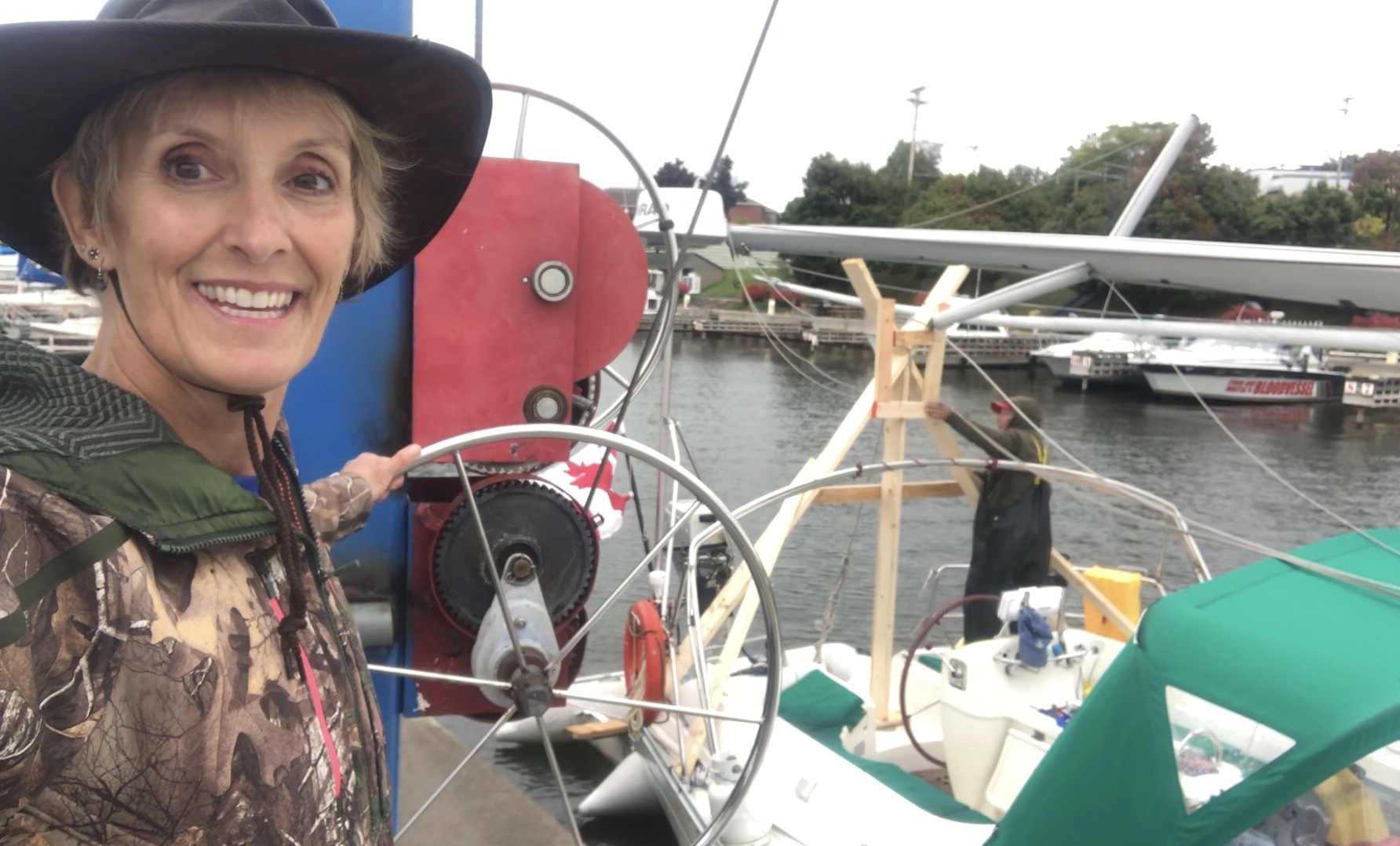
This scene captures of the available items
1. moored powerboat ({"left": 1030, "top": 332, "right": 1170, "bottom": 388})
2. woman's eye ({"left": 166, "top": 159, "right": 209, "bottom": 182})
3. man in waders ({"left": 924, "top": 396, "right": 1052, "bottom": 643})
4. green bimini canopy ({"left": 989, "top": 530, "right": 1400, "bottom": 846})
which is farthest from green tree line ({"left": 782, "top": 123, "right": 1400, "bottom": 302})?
moored powerboat ({"left": 1030, "top": 332, "right": 1170, "bottom": 388})

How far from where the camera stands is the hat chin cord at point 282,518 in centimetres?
97

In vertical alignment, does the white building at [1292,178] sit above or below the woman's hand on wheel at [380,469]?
above

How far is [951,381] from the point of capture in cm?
3338

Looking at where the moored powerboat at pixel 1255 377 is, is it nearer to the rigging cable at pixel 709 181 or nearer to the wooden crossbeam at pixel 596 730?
the wooden crossbeam at pixel 596 730

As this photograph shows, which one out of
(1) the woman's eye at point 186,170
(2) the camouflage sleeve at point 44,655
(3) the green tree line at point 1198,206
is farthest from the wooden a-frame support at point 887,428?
(2) the camouflage sleeve at point 44,655

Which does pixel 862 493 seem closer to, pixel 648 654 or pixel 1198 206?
pixel 648 654

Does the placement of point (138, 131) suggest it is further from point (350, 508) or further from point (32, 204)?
point (350, 508)

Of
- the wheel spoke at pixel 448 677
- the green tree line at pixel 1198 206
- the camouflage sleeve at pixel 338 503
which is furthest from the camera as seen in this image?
the green tree line at pixel 1198 206

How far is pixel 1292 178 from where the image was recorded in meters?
20.5

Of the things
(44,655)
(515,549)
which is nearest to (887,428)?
(515,549)

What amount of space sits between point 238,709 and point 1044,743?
171 inches

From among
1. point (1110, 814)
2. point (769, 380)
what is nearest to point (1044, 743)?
point (1110, 814)

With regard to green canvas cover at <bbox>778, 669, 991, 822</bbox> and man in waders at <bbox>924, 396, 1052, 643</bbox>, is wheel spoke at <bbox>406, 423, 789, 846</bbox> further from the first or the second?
man in waders at <bbox>924, 396, 1052, 643</bbox>

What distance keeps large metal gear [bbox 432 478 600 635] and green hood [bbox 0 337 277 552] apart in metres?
1.26
